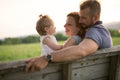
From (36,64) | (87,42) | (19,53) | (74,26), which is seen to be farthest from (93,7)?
(19,53)

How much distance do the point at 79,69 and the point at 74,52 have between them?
0.27m

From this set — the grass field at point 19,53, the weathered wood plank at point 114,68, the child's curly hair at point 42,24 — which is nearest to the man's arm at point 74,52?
the weathered wood plank at point 114,68

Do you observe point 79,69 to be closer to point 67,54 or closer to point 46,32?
point 67,54

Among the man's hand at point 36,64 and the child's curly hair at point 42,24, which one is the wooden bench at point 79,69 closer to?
the man's hand at point 36,64

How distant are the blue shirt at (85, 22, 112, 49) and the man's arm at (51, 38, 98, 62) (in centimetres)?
15

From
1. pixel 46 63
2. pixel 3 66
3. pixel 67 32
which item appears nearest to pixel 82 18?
pixel 67 32

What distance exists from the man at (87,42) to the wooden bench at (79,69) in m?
0.07

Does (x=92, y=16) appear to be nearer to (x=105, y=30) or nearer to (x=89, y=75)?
(x=105, y=30)

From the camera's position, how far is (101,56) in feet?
10.2

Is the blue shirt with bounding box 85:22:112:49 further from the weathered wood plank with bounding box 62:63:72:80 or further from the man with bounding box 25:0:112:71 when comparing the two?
the weathered wood plank with bounding box 62:63:72:80

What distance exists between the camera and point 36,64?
8.73 ft

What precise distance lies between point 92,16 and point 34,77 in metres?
1.16

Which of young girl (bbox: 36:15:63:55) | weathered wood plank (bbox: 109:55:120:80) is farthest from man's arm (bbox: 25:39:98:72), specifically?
young girl (bbox: 36:15:63:55)

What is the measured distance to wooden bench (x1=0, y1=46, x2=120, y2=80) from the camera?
8.39ft
